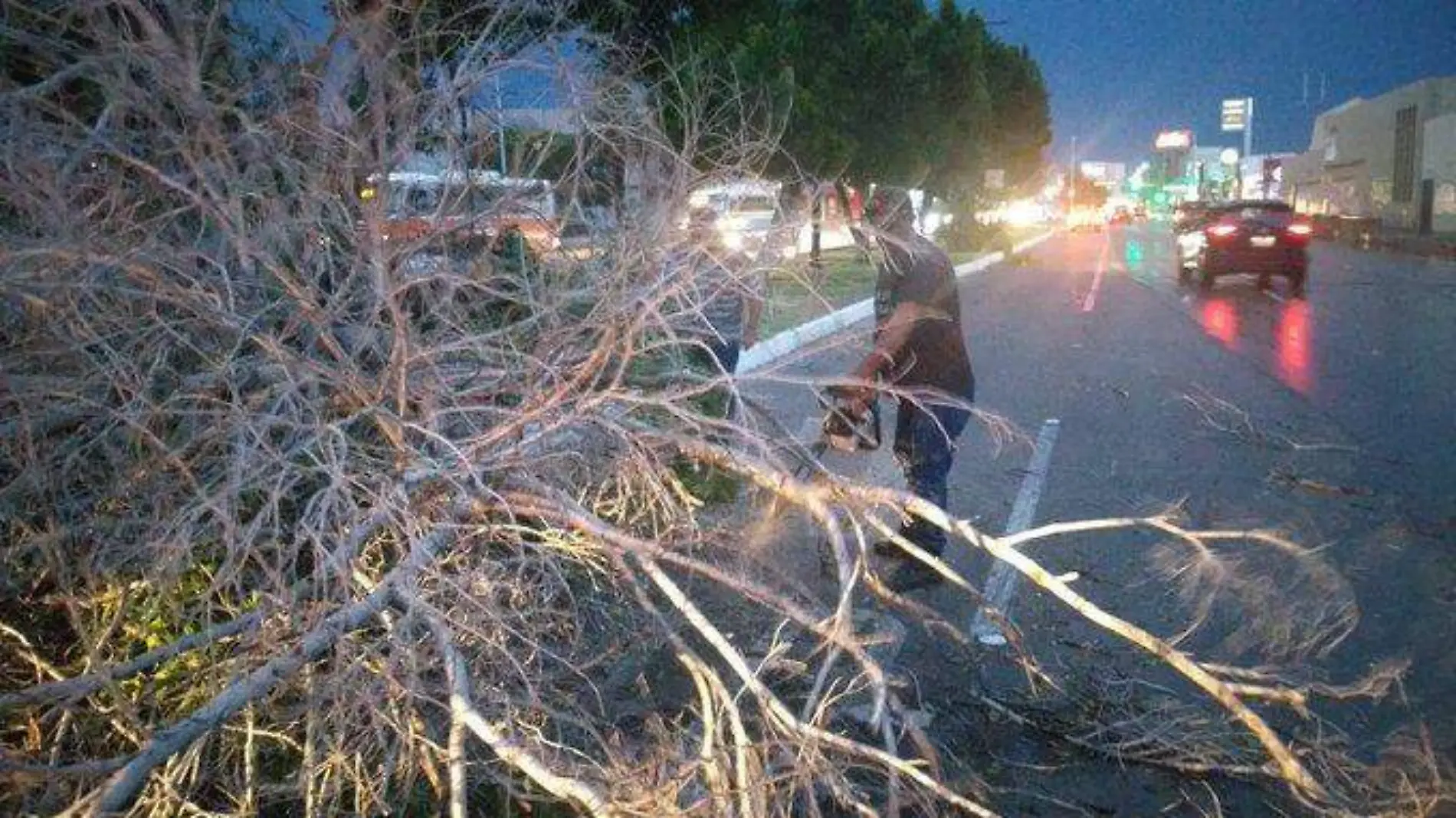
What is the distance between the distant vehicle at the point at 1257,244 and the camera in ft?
59.7

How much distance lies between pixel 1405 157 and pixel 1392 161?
2.47 m

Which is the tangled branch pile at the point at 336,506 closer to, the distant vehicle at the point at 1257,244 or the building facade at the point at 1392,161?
the distant vehicle at the point at 1257,244

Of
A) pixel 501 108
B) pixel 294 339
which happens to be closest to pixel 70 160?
pixel 294 339

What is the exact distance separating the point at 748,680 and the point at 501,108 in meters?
2.83

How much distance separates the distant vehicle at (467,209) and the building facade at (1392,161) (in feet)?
140

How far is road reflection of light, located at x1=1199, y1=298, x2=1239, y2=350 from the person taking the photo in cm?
1269

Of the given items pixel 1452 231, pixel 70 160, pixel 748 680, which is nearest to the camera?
pixel 748 680

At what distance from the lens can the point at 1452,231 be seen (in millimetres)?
36344

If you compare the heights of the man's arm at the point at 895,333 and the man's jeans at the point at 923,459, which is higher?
the man's arm at the point at 895,333

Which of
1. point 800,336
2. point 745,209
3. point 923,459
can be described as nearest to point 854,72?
point 800,336

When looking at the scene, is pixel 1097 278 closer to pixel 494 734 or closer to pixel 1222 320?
pixel 1222 320

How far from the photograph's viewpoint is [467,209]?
4.30m

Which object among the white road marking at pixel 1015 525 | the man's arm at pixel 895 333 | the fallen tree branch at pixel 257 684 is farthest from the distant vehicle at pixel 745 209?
the fallen tree branch at pixel 257 684

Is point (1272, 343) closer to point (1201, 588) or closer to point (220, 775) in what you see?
point (1201, 588)
